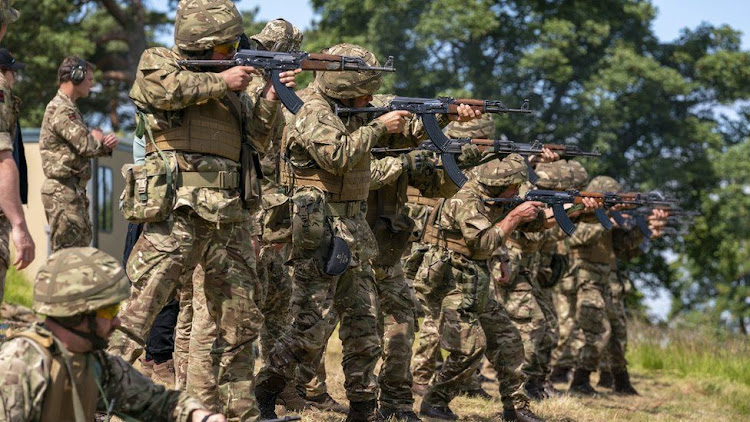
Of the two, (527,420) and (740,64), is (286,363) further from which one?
(740,64)

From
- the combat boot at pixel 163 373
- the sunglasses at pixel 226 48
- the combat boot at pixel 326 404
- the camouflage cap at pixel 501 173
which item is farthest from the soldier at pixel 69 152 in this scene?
the sunglasses at pixel 226 48

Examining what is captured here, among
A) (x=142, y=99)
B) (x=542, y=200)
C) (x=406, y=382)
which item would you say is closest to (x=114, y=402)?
(x=142, y=99)

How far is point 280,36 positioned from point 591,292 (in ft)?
18.4

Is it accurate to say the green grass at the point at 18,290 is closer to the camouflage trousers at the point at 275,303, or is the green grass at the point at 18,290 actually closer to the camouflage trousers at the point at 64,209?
the camouflage trousers at the point at 64,209

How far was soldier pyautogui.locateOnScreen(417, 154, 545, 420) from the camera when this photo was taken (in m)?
8.52

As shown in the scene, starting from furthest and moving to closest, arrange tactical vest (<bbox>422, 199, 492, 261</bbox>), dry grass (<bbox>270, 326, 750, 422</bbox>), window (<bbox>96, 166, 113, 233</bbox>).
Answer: window (<bbox>96, 166, 113, 233</bbox>) → dry grass (<bbox>270, 326, 750, 422</bbox>) → tactical vest (<bbox>422, 199, 492, 261</bbox>)

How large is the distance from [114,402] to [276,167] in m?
4.26

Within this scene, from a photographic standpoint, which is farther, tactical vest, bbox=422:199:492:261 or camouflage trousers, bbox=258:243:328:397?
tactical vest, bbox=422:199:492:261

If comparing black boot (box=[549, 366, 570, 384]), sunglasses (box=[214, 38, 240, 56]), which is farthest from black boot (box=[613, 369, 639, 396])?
sunglasses (box=[214, 38, 240, 56])

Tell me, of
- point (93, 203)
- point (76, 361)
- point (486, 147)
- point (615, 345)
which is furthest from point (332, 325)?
point (93, 203)

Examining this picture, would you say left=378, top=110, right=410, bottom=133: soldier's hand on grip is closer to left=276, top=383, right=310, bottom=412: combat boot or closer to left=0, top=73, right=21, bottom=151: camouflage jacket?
left=276, top=383, right=310, bottom=412: combat boot

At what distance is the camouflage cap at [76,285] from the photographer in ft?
14.0

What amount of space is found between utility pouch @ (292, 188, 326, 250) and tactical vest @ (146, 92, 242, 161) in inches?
37.8

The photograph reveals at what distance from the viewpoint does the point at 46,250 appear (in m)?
15.8
